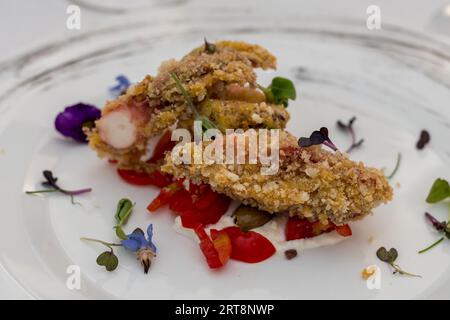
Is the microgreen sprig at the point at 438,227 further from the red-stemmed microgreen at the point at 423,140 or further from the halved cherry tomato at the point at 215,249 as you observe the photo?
the halved cherry tomato at the point at 215,249

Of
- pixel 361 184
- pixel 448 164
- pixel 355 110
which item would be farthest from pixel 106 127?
pixel 448 164

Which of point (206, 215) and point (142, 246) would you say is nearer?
point (142, 246)

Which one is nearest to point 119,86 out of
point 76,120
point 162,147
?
point 76,120

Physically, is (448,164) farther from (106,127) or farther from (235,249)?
(106,127)

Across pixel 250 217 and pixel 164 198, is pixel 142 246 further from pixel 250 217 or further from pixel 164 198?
pixel 250 217

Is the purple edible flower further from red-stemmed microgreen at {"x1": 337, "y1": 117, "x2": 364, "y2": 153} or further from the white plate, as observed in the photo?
red-stemmed microgreen at {"x1": 337, "y1": 117, "x2": 364, "y2": 153}

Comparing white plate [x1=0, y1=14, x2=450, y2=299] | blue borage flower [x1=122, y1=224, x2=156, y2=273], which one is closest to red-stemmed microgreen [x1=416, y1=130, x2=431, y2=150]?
white plate [x1=0, y1=14, x2=450, y2=299]
